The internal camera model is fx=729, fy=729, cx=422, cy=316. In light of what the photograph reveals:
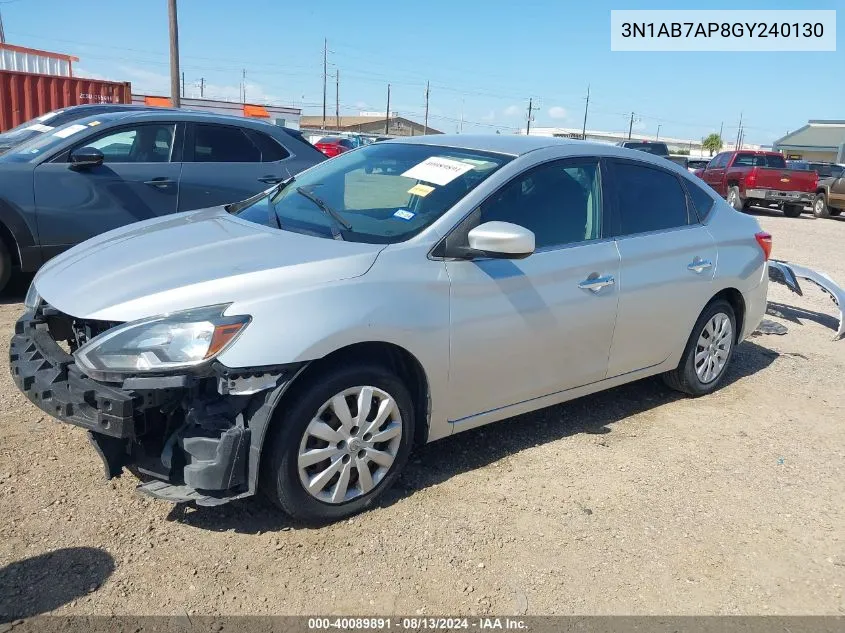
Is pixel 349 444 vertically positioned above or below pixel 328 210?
below

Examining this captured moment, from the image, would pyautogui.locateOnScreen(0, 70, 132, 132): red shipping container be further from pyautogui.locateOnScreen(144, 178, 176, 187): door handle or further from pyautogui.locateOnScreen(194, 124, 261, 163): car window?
pyautogui.locateOnScreen(144, 178, 176, 187): door handle

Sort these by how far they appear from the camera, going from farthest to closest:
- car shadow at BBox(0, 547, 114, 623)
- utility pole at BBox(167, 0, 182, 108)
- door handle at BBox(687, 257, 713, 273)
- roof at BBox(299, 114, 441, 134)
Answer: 1. roof at BBox(299, 114, 441, 134)
2. utility pole at BBox(167, 0, 182, 108)
3. door handle at BBox(687, 257, 713, 273)
4. car shadow at BBox(0, 547, 114, 623)

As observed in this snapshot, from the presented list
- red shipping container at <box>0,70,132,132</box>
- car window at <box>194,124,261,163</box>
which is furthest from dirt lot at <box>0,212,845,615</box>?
red shipping container at <box>0,70,132,132</box>

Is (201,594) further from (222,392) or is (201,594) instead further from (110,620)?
(222,392)

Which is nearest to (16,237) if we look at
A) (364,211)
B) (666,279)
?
(364,211)

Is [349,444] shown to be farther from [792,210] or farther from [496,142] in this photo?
[792,210]

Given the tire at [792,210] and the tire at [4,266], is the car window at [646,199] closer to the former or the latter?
the tire at [4,266]

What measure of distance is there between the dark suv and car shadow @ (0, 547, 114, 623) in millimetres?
4054

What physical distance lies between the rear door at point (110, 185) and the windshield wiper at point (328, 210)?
3082 mm

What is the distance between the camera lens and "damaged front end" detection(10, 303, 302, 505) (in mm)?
2717

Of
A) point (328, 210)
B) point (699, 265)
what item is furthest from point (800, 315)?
point (328, 210)

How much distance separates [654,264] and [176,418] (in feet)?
9.31

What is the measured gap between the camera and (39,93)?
1861 centimetres

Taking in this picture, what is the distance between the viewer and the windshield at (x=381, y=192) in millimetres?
3486
